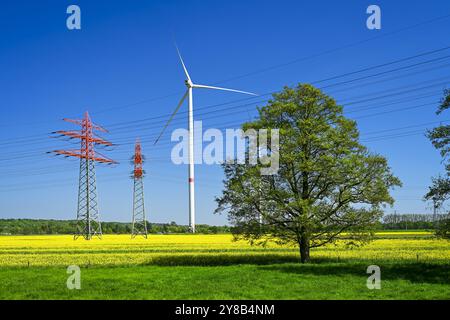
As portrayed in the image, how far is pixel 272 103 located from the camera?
38.7 meters

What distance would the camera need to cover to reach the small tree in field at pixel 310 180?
37.2m

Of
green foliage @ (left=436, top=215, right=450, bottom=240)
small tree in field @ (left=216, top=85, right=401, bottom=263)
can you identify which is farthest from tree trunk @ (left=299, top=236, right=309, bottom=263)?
green foliage @ (left=436, top=215, right=450, bottom=240)

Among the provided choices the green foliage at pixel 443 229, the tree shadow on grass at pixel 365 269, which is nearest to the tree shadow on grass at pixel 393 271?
the tree shadow on grass at pixel 365 269

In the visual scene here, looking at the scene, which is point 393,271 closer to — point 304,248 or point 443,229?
point 443,229

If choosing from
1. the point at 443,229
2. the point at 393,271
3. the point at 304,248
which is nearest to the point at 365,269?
the point at 393,271

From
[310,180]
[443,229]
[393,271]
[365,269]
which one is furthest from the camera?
[310,180]

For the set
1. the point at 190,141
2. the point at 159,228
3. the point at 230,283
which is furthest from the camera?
the point at 159,228

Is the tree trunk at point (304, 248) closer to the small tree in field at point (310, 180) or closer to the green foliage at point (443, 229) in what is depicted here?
the small tree in field at point (310, 180)

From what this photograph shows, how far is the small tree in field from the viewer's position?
122 ft

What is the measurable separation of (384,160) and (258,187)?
10408 mm

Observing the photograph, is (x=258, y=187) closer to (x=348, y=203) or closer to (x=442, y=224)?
(x=348, y=203)

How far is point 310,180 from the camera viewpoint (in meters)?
38.0

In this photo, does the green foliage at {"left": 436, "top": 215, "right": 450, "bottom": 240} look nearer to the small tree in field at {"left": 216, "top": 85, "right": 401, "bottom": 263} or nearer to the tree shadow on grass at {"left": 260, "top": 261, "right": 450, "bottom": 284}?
the tree shadow on grass at {"left": 260, "top": 261, "right": 450, "bottom": 284}
